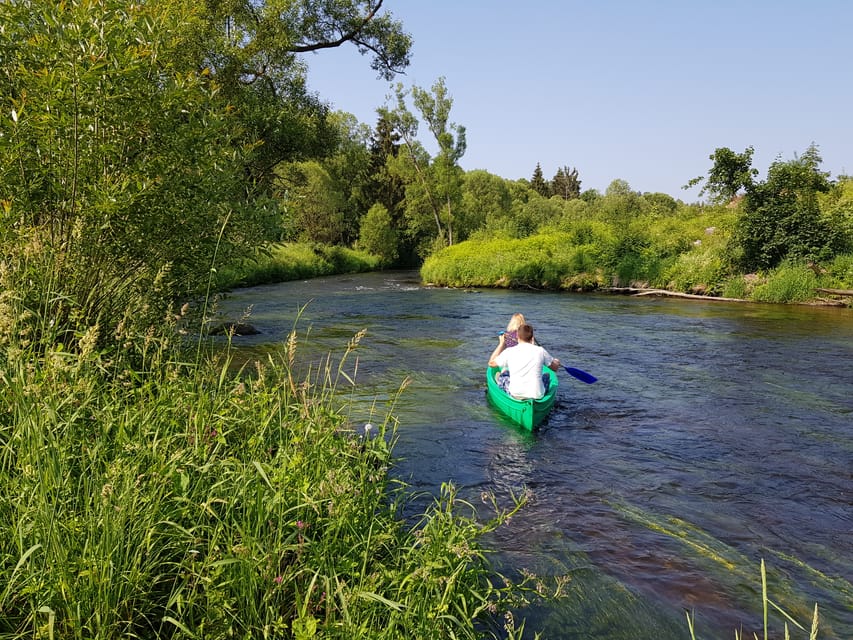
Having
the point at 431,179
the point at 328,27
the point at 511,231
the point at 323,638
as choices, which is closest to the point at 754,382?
the point at 323,638

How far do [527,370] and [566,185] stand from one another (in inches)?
4449

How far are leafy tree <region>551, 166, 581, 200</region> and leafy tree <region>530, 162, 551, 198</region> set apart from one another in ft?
33.1

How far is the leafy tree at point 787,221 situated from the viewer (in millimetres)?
22484

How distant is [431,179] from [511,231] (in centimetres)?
1395

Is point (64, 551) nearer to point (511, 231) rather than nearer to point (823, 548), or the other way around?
point (823, 548)

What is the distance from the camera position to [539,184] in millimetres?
102688

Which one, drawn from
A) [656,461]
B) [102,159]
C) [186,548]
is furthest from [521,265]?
[186,548]

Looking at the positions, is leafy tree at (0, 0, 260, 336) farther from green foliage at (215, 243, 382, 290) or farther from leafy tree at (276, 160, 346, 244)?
leafy tree at (276, 160, 346, 244)

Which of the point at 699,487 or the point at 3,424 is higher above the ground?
the point at 3,424

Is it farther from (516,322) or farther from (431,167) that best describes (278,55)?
(431,167)

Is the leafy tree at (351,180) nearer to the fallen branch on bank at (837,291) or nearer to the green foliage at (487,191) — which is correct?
the green foliage at (487,191)

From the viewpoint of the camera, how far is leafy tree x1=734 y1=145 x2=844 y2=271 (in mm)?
22484

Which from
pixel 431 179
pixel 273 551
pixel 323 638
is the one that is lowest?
pixel 323 638

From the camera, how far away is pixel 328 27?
20.9 metres
